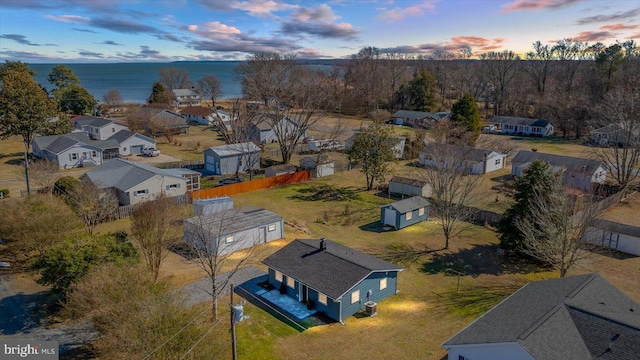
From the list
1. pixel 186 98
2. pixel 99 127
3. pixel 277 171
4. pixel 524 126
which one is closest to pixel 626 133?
pixel 277 171

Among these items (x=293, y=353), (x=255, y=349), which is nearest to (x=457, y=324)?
(x=293, y=353)

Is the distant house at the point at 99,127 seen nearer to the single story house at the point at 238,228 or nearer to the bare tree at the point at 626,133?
the single story house at the point at 238,228

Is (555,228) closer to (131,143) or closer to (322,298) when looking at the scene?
(322,298)

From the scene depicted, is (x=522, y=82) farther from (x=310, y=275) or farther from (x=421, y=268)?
(x=310, y=275)

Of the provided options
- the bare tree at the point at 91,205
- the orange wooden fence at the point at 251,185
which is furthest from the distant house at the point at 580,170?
the bare tree at the point at 91,205

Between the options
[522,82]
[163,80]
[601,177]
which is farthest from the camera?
[163,80]
